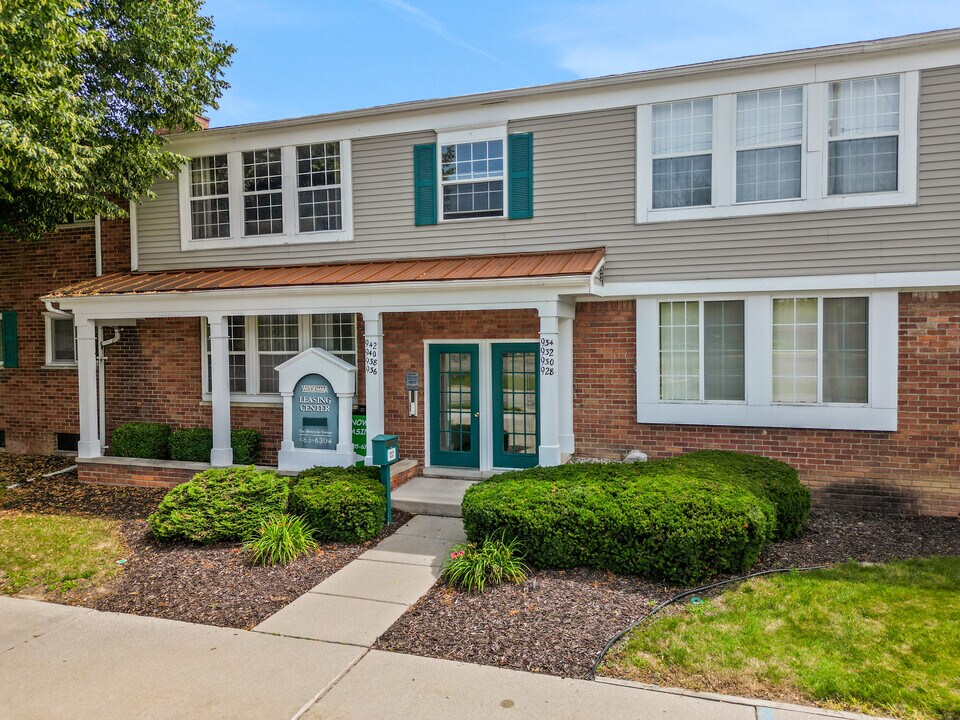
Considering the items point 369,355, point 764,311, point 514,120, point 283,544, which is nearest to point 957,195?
point 764,311

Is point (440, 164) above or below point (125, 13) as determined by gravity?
below

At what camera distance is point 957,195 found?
8344 millimetres

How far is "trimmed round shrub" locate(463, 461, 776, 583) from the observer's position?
6133mm

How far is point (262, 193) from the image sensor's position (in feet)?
38.2

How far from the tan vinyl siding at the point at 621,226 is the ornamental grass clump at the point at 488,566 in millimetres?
4660

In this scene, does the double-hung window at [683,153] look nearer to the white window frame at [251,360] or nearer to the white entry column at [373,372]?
the white entry column at [373,372]

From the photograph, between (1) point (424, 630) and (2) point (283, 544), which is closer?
(1) point (424, 630)

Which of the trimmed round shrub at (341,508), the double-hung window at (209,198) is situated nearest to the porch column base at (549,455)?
the trimmed round shrub at (341,508)

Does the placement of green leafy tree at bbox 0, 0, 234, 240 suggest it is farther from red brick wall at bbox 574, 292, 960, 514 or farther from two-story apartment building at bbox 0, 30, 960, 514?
red brick wall at bbox 574, 292, 960, 514

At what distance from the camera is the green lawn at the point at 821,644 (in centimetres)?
454

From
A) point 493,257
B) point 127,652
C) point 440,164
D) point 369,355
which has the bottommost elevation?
point 127,652

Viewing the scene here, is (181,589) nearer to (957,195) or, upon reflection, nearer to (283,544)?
(283,544)

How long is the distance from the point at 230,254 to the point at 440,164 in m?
4.17

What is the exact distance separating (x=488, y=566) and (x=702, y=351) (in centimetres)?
483
